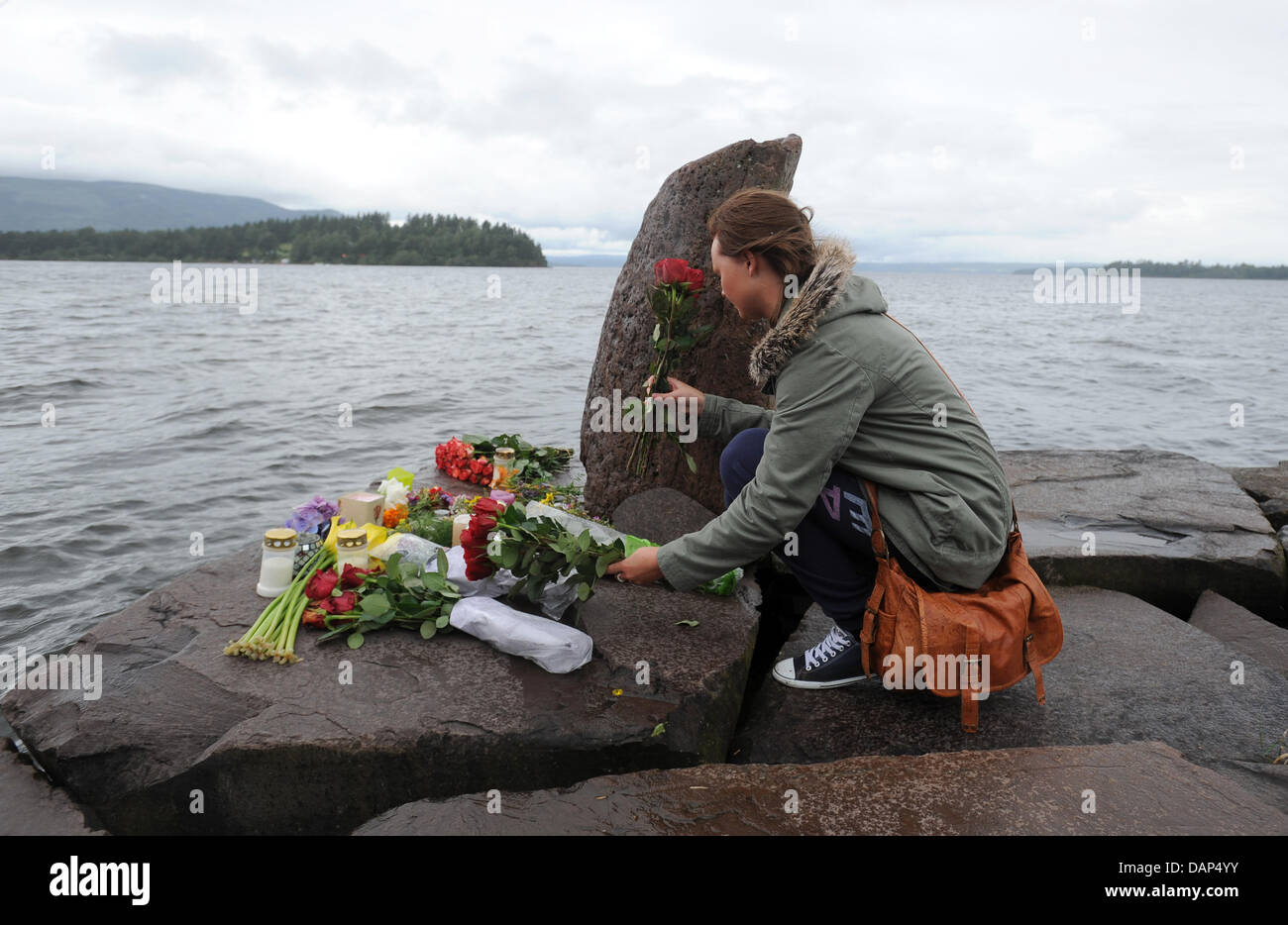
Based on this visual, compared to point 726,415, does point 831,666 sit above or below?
below

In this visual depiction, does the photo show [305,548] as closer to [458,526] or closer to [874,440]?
[458,526]

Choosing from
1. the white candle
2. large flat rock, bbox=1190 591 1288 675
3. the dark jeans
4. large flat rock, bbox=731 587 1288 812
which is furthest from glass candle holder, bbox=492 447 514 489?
large flat rock, bbox=1190 591 1288 675

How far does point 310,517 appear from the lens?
479 centimetres

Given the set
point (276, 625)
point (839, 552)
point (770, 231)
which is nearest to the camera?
point (770, 231)

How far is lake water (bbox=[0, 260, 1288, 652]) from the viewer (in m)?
6.72

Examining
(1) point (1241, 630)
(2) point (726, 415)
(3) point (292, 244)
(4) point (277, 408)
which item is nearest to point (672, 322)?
(2) point (726, 415)

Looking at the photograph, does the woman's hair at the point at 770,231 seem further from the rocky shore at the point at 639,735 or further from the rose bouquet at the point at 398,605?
the rose bouquet at the point at 398,605

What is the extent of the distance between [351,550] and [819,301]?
252 centimetres

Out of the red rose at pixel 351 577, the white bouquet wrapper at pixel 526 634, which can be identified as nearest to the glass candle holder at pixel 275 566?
the red rose at pixel 351 577

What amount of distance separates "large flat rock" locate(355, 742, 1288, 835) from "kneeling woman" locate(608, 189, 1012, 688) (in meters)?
0.74

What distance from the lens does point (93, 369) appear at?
14078 mm

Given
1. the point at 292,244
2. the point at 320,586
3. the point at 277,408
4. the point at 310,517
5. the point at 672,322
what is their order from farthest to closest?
the point at 292,244, the point at 277,408, the point at 310,517, the point at 672,322, the point at 320,586

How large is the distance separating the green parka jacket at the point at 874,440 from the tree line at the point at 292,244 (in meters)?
68.0
